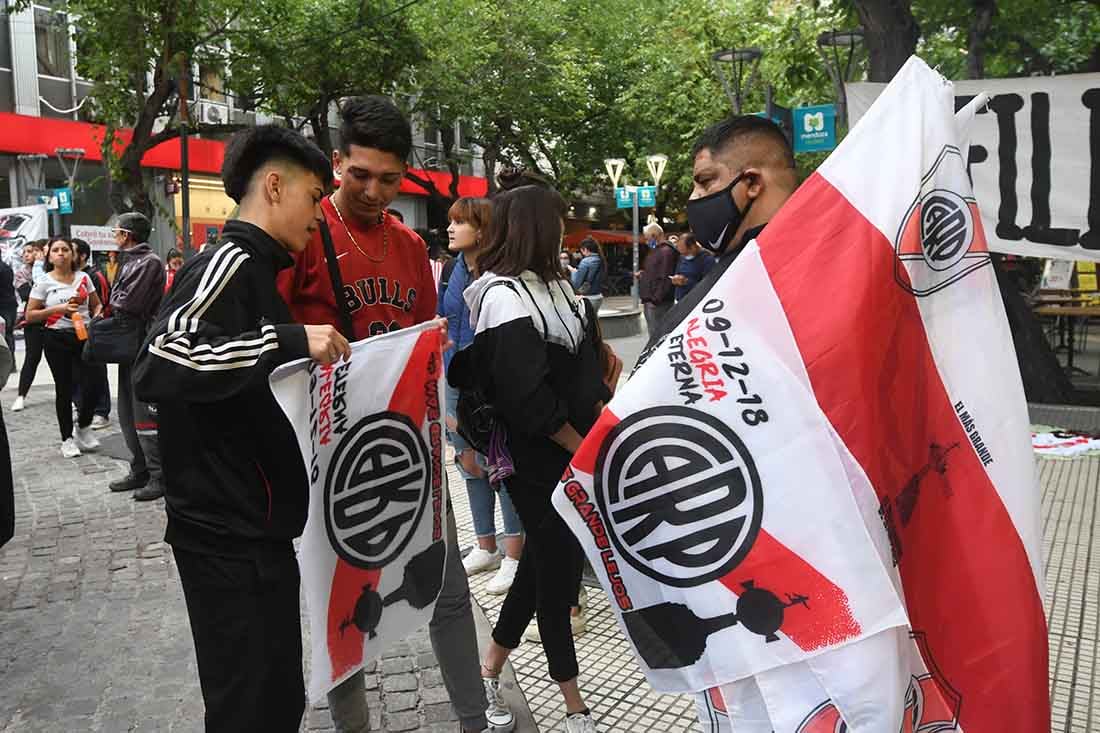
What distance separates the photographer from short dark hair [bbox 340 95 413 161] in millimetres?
2594

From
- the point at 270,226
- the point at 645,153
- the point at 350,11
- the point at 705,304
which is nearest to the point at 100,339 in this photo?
the point at 270,226

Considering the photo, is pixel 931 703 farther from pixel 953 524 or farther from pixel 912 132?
pixel 912 132

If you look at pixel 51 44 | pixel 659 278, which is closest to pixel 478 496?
pixel 659 278

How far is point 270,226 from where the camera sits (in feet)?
7.14

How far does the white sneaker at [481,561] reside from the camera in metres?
4.76

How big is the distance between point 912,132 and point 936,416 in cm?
55

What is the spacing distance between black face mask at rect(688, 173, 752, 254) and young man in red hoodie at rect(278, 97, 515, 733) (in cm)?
93

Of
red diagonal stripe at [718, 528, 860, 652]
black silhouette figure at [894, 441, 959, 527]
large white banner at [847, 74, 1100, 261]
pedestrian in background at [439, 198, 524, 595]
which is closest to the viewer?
red diagonal stripe at [718, 528, 860, 652]

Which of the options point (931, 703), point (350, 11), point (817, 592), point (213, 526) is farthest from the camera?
point (350, 11)

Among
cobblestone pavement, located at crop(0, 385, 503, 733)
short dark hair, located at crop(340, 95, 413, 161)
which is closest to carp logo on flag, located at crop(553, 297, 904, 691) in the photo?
short dark hair, located at crop(340, 95, 413, 161)

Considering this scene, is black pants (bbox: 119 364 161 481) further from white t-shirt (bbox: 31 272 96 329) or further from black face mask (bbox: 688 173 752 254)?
black face mask (bbox: 688 173 752 254)

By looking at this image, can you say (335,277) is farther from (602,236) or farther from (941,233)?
(602,236)

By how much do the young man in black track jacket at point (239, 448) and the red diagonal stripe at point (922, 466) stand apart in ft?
3.45

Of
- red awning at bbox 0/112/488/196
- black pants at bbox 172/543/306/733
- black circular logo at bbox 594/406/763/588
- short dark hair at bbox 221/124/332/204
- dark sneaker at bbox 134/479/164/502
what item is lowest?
dark sneaker at bbox 134/479/164/502
